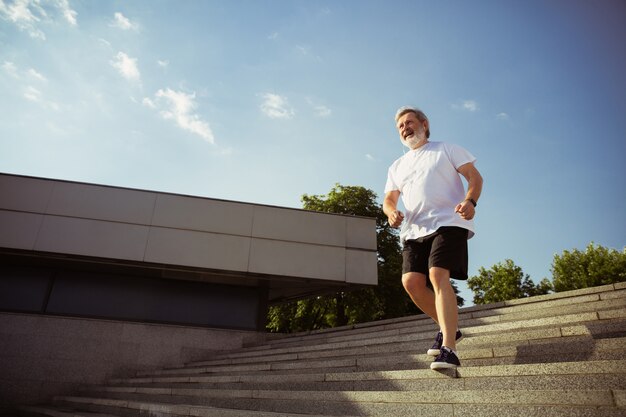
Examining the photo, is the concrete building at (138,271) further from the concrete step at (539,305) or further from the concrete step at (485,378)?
the concrete step at (485,378)

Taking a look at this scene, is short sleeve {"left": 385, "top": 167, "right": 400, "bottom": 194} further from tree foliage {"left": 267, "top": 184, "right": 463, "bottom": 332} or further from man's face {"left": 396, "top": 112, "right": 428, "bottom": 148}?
tree foliage {"left": 267, "top": 184, "right": 463, "bottom": 332}

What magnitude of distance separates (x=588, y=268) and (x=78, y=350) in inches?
1053

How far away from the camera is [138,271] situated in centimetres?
1109

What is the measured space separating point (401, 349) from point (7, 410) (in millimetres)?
9423

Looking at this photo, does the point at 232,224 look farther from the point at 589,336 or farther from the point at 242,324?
the point at 589,336

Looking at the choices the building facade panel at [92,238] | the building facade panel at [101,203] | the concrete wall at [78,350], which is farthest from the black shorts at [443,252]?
the building facade panel at [101,203]

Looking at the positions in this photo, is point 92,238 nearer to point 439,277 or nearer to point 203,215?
point 203,215

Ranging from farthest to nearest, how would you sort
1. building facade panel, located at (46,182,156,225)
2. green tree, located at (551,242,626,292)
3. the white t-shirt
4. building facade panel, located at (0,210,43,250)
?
green tree, located at (551,242,626,292), building facade panel, located at (46,182,156,225), building facade panel, located at (0,210,43,250), the white t-shirt

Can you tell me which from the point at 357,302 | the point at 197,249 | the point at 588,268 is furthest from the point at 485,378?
the point at 588,268

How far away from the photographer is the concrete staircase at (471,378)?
7.25ft

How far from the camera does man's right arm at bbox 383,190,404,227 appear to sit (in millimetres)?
3189

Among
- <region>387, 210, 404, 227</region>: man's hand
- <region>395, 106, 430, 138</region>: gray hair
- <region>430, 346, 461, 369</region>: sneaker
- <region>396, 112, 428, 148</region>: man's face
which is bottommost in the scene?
<region>430, 346, 461, 369</region>: sneaker

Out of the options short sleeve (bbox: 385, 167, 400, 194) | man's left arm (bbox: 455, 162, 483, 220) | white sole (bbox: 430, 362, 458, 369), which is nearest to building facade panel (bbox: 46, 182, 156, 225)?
short sleeve (bbox: 385, 167, 400, 194)

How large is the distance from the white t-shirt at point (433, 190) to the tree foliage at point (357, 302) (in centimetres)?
1498
